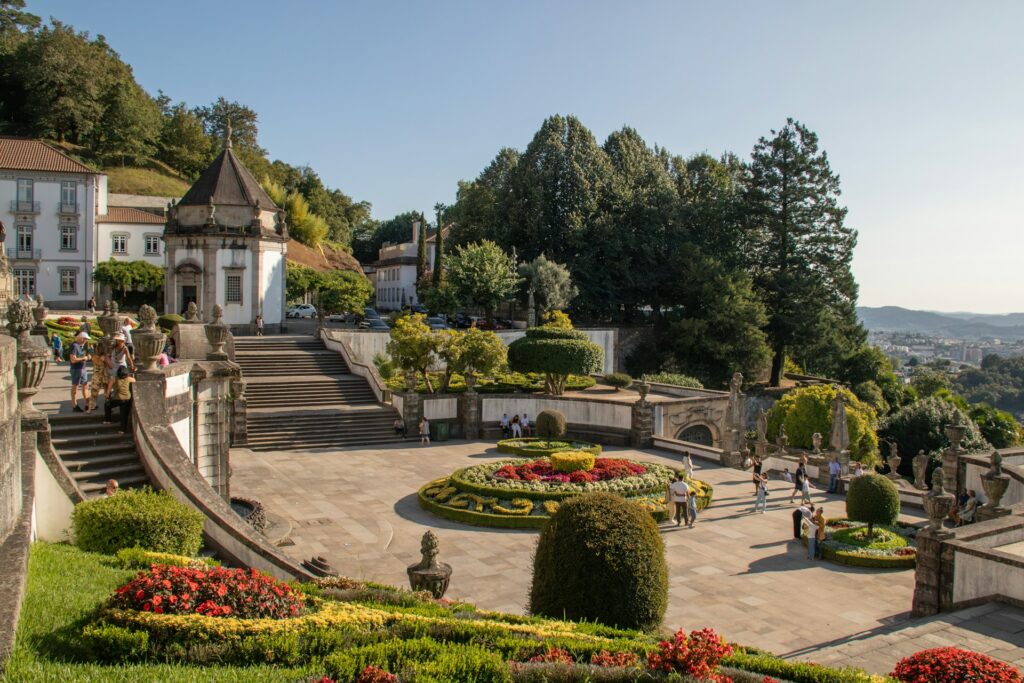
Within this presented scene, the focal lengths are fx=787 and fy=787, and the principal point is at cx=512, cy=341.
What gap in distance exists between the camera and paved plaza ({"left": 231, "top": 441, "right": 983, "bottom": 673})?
13.3m

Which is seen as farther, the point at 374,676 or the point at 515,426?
the point at 515,426

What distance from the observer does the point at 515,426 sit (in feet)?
103

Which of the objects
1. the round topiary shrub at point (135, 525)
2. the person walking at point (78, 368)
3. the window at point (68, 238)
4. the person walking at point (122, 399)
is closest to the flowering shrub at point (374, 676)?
the round topiary shrub at point (135, 525)

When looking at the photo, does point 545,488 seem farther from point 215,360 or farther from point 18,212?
point 18,212

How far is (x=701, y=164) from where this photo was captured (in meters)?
65.8

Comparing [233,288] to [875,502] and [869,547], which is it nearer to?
[875,502]

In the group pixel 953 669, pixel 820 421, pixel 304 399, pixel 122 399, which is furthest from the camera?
pixel 820 421

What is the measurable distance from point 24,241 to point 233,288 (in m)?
18.8

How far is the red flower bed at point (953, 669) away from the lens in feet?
26.9

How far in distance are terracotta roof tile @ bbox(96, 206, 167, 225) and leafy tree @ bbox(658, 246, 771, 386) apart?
121ft

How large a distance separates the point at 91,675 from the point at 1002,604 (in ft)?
42.9

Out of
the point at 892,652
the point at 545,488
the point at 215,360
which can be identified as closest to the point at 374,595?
the point at 892,652

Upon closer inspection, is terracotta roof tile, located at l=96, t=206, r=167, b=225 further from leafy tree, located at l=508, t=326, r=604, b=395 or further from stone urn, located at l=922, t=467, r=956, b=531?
stone urn, located at l=922, t=467, r=956, b=531

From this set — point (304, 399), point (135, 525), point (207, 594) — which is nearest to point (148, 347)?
point (135, 525)
